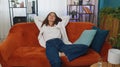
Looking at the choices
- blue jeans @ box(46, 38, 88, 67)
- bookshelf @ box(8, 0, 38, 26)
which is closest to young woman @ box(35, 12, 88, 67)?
blue jeans @ box(46, 38, 88, 67)

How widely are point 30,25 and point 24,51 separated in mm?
521

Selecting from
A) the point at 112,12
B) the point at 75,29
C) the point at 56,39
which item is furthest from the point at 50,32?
the point at 112,12

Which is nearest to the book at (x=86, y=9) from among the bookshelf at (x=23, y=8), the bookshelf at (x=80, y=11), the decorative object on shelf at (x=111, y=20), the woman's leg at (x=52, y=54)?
the bookshelf at (x=80, y=11)

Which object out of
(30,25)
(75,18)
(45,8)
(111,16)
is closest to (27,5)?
(45,8)

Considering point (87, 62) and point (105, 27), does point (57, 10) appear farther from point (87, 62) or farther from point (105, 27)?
point (87, 62)

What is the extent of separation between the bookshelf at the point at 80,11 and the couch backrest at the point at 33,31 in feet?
5.74

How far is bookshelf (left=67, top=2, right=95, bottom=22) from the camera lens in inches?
194

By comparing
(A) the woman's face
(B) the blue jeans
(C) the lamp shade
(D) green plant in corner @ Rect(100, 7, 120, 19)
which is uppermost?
(D) green plant in corner @ Rect(100, 7, 120, 19)

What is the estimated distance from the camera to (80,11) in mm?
5008

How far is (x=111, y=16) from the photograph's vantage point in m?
3.75

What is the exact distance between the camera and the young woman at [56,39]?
105 inches

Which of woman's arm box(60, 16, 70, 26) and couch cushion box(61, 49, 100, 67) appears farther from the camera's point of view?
woman's arm box(60, 16, 70, 26)

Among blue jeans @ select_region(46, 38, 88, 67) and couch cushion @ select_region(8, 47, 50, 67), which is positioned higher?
blue jeans @ select_region(46, 38, 88, 67)

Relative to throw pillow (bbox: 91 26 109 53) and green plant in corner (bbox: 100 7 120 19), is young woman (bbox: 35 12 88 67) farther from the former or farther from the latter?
green plant in corner (bbox: 100 7 120 19)
